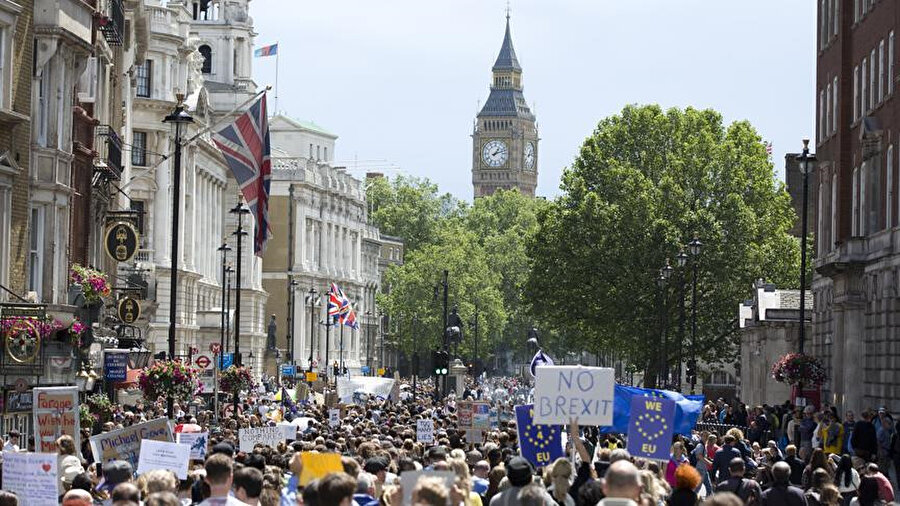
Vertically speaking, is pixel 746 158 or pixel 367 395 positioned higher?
pixel 746 158

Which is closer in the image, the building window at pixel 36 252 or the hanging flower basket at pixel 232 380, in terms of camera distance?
the building window at pixel 36 252

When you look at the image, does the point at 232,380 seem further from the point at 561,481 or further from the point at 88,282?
the point at 561,481

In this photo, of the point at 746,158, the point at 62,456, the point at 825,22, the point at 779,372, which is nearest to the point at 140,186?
the point at 746,158

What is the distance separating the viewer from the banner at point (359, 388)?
58.0m

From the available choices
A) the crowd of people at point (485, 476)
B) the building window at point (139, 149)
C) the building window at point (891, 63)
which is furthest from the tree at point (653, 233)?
the crowd of people at point (485, 476)

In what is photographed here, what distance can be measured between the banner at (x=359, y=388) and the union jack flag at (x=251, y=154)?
60.1ft

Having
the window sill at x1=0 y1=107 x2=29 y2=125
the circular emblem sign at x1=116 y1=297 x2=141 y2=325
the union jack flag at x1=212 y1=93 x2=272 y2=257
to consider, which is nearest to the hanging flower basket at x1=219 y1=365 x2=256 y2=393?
the circular emblem sign at x1=116 y1=297 x2=141 y2=325

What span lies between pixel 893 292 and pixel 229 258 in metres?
81.4

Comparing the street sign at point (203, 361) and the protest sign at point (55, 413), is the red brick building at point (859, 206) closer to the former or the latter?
the street sign at point (203, 361)

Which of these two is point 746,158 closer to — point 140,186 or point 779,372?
point 140,186

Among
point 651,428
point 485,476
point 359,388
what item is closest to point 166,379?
point 651,428

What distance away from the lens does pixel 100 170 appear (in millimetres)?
47688

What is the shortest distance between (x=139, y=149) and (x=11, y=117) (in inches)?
2203

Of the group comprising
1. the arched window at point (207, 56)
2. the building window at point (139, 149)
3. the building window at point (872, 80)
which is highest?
the arched window at point (207, 56)
